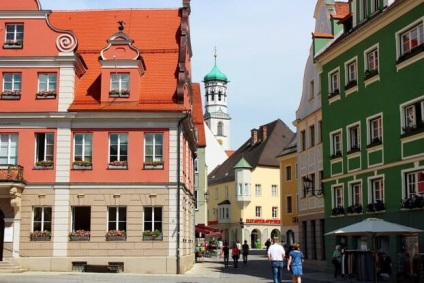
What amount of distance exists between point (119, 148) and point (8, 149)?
575 centimetres

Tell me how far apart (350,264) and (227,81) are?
130895 millimetres

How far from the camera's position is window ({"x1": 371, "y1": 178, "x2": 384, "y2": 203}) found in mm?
28734

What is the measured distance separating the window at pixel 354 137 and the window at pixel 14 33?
18.0 metres

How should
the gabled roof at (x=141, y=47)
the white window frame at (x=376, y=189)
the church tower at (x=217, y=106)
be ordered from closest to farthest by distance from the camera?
the white window frame at (x=376, y=189) < the gabled roof at (x=141, y=47) < the church tower at (x=217, y=106)

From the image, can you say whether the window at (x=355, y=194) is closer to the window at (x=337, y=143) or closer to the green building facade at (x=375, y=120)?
the green building facade at (x=375, y=120)

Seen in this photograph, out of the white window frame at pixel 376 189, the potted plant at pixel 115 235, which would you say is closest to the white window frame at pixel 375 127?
the white window frame at pixel 376 189

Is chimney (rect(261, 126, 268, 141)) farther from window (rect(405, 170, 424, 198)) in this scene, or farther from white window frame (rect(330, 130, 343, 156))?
window (rect(405, 170, 424, 198))

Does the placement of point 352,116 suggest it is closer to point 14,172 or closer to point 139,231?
point 139,231

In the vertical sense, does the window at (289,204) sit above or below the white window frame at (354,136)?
below

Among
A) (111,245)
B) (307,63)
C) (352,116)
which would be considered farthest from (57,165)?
(307,63)

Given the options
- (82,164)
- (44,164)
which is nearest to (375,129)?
(82,164)

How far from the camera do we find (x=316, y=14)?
140 feet

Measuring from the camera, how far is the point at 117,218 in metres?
33.6

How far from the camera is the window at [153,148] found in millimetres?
34125
